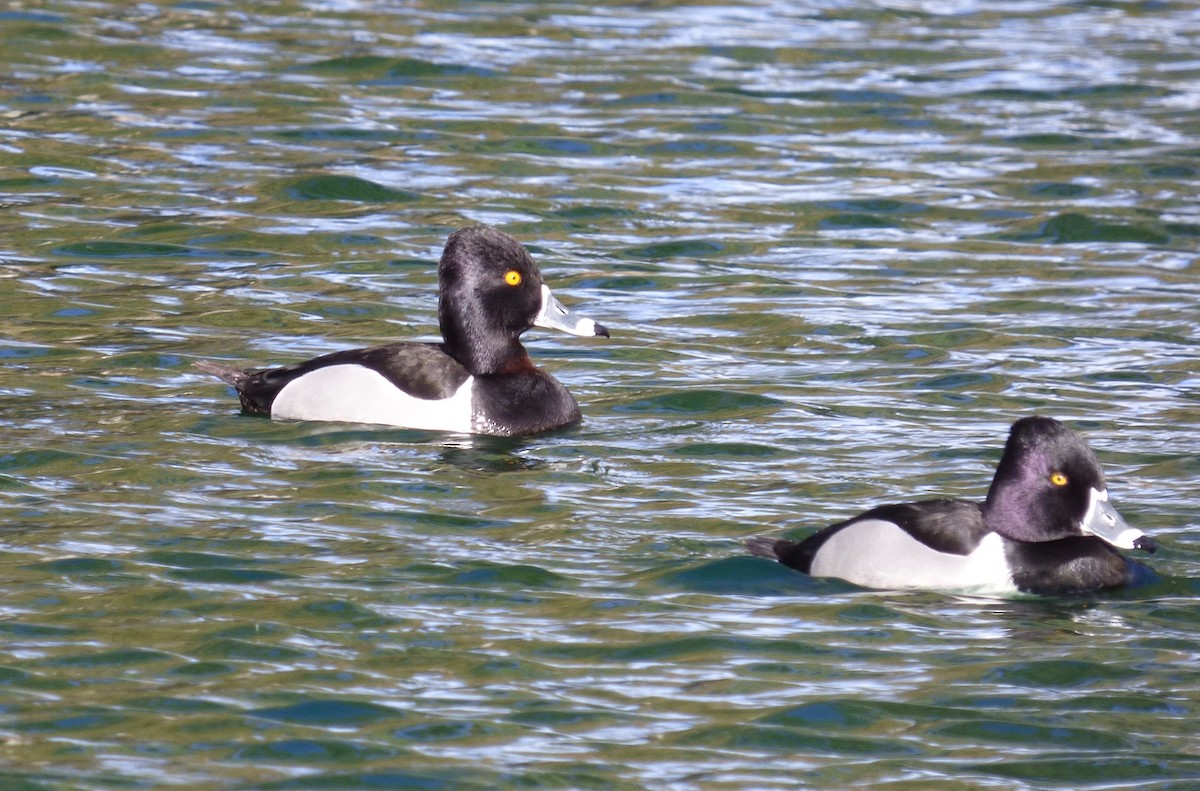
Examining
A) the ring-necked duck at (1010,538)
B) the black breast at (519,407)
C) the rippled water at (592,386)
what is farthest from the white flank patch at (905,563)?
the black breast at (519,407)

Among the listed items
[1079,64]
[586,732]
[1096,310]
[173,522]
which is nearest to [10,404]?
[173,522]

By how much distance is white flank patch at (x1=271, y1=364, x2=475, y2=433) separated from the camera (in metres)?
10.3

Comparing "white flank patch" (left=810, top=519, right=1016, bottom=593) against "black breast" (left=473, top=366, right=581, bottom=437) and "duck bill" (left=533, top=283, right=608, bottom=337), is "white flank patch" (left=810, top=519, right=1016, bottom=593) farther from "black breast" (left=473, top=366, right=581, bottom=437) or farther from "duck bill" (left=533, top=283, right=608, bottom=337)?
"duck bill" (left=533, top=283, right=608, bottom=337)

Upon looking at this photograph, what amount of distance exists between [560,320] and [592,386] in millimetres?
680

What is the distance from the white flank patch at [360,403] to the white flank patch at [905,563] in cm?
299

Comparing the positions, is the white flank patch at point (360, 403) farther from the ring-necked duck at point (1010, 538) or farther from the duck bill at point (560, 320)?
the ring-necked duck at point (1010, 538)

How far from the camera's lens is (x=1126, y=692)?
6.97 metres

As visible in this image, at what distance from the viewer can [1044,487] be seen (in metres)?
8.05

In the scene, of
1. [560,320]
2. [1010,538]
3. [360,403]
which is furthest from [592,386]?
[1010,538]

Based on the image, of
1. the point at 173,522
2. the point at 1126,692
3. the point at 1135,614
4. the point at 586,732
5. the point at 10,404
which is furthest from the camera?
the point at 10,404

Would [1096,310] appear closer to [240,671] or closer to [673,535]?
[673,535]

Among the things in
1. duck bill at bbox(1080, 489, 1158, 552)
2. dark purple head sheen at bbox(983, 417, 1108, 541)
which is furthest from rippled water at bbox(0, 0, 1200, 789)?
dark purple head sheen at bbox(983, 417, 1108, 541)

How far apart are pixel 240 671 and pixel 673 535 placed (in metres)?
2.26

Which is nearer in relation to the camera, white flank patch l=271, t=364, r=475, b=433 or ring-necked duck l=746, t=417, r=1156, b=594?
ring-necked duck l=746, t=417, r=1156, b=594
